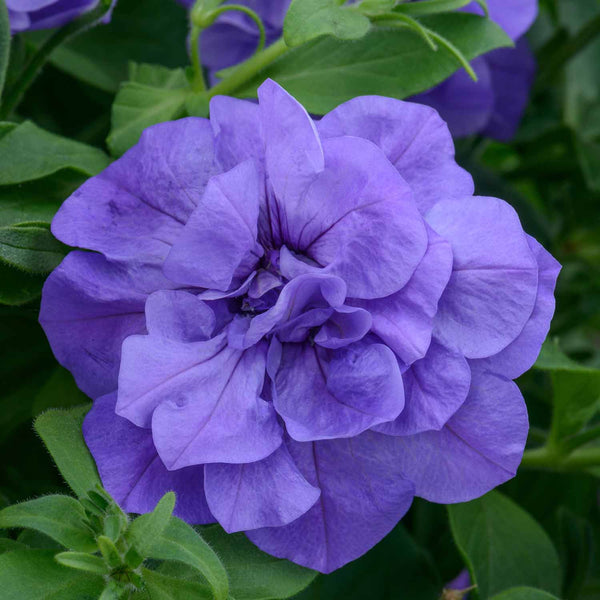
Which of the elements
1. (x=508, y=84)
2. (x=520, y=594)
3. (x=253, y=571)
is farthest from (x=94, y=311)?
(x=508, y=84)

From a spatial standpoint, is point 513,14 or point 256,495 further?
point 513,14

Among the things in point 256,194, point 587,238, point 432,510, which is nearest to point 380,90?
point 256,194

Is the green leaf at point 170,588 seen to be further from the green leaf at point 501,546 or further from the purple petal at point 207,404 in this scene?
the green leaf at point 501,546

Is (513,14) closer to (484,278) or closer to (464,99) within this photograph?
(464,99)

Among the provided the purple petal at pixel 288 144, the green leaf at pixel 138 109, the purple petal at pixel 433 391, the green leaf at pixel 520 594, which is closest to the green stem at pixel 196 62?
the green leaf at pixel 138 109

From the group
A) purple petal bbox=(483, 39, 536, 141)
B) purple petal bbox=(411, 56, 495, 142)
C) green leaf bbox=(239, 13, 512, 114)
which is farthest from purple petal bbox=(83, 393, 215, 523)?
purple petal bbox=(483, 39, 536, 141)

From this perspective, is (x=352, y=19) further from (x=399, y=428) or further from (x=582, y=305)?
(x=582, y=305)
